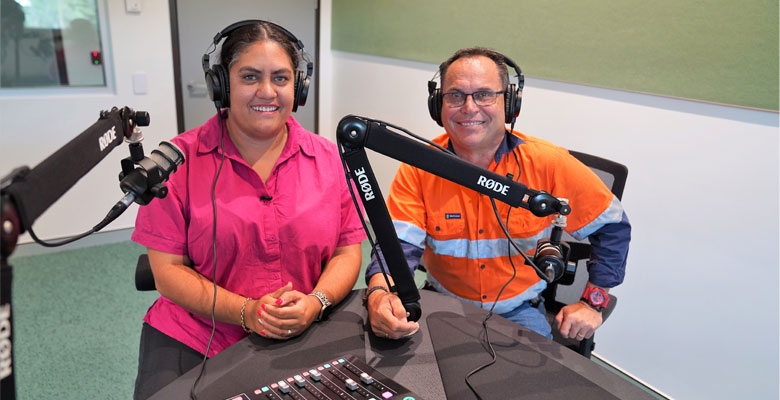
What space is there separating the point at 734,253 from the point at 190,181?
191 centimetres

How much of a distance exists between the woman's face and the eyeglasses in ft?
1.54

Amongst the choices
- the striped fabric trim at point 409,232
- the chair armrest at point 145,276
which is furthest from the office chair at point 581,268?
the chair armrest at point 145,276

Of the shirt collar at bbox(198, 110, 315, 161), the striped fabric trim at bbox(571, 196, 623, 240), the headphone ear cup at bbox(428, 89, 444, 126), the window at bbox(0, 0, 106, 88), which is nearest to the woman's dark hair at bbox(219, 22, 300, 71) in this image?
the shirt collar at bbox(198, 110, 315, 161)

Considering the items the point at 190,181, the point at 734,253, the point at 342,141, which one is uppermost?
the point at 342,141

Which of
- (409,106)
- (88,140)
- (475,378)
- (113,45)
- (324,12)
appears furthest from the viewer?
(324,12)

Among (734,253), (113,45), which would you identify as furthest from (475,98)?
(113,45)

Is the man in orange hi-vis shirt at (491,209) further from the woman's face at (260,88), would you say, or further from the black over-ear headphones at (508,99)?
the woman's face at (260,88)

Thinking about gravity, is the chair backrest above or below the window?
below

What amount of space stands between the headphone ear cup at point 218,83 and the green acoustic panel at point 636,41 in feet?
5.21

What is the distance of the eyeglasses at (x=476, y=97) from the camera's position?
145 cm

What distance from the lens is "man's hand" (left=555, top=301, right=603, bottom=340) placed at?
1.38 m

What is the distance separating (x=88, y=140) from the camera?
0.65 m

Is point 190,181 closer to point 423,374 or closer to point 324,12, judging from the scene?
point 423,374

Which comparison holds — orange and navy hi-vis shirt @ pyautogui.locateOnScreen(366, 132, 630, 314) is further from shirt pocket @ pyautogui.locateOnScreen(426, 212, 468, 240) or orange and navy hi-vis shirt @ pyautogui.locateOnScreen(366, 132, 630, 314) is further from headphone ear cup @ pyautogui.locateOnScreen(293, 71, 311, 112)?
headphone ear cup @ pyautogui.locateOnScreen(293, 71, 311, 112)
